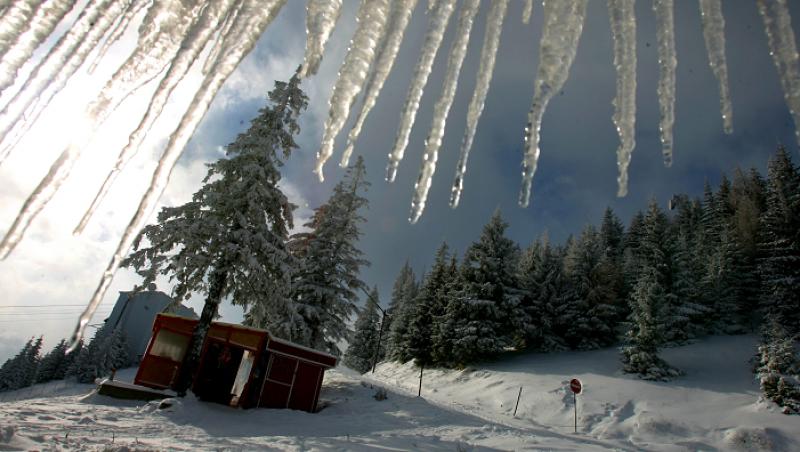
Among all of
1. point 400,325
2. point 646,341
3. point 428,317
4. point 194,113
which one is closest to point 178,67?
point 194,113

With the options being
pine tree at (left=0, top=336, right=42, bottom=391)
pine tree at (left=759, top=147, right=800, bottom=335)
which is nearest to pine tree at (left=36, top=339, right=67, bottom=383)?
pine tree at (left=0, top=336, right=42, bottom=391)

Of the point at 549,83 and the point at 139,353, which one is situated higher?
the point at 549,83

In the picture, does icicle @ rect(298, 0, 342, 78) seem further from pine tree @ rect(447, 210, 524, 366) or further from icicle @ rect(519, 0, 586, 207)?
pine tree @ rect(447, 210, 524, 366)

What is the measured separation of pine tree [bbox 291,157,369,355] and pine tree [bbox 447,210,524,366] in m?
12.8

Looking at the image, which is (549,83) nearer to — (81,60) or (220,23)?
(220,23)

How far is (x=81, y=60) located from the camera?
138cm

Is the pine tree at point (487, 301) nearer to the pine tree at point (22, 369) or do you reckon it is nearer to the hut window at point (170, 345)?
the hut window at point (170, 345)

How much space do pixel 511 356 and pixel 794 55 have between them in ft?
121

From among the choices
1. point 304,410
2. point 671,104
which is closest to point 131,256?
point 304,410

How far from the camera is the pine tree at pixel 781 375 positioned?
19.1 metres

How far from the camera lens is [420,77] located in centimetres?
162

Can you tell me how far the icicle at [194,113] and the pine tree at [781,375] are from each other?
26635mm

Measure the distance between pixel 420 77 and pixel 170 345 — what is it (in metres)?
18.7

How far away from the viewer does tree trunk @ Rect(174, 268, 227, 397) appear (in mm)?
15055
